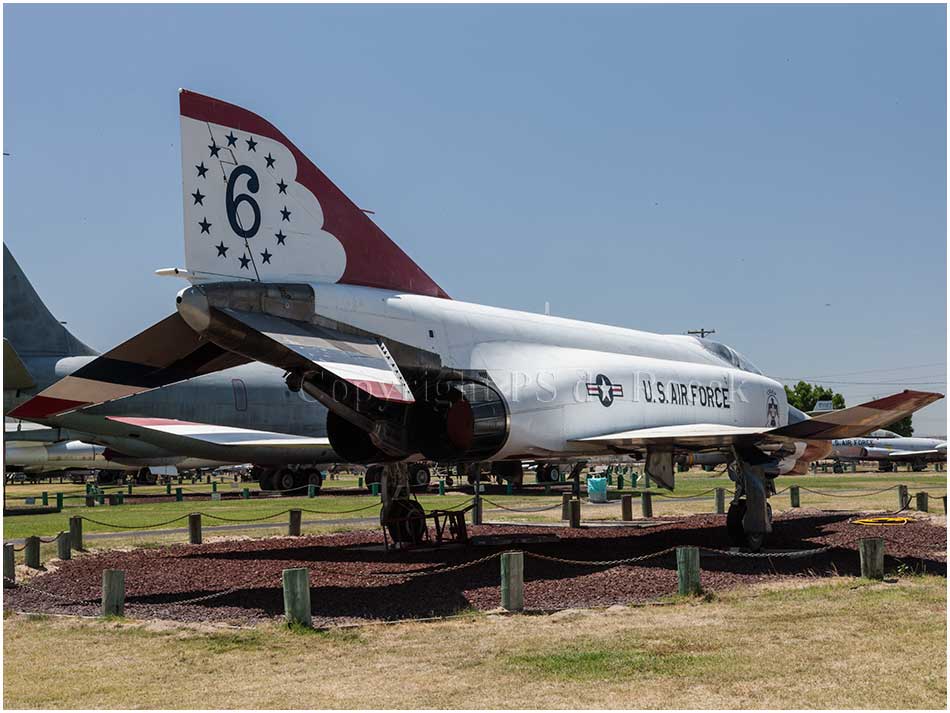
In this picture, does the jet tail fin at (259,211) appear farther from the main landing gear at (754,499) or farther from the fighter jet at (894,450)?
the fighter jet at (894,450)

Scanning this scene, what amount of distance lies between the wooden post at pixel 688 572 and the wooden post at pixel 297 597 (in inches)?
168

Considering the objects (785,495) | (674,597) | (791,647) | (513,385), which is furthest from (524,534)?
(785,495)

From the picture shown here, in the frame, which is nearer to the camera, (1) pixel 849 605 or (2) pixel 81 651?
(2) pixel 81 651

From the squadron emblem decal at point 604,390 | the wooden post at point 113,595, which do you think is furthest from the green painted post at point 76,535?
the squadron emblem decal at point 604,390

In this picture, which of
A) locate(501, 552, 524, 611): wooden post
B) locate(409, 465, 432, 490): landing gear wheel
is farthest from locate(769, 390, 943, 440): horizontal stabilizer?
locate(409, 465, 432, 490): landing gear wheel

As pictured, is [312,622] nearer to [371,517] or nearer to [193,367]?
[193,367]

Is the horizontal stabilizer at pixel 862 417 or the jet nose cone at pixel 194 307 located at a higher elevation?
the jet nose cone at pixel 194 307

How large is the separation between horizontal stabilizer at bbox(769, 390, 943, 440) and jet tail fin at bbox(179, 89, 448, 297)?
5953 millimetres

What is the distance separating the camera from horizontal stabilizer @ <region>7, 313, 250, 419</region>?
1110cm

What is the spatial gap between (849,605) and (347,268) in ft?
23.5

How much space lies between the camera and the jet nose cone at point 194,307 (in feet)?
33.7

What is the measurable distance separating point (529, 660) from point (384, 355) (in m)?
4.49

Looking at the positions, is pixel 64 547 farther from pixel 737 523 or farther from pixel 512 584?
pixel 737 523

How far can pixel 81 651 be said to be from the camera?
861 centimetres
